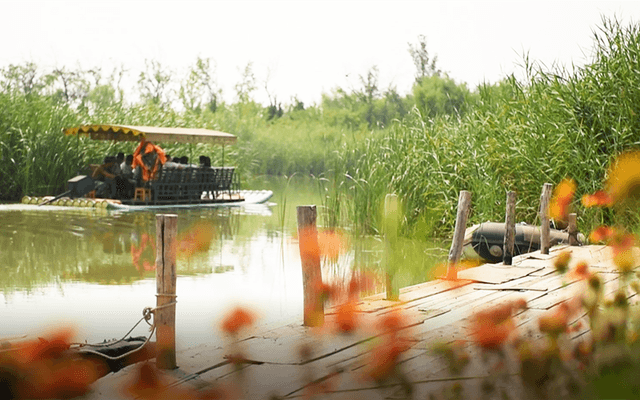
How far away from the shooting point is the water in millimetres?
7453

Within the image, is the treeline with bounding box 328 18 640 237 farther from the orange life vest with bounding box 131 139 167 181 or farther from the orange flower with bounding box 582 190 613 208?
the orange life vest with bounding box 131 139 167 181

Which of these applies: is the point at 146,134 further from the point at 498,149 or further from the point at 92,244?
the point at 498,149

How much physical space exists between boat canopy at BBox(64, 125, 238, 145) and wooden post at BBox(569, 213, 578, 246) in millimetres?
11136

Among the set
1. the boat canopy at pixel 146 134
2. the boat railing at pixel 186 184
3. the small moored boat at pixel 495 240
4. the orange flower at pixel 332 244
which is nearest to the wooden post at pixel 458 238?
the orange flower at pixel 332 244

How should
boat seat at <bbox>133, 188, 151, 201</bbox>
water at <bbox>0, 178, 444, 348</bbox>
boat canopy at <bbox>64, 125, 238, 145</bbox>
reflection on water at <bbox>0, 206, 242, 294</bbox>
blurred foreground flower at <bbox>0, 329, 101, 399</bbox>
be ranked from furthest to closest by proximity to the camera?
boat canopy at <bbox>64, 125, 238, 145</bbox> → boat seat at <bbox>133, 188, 151, 201</bbox> → reflection on water at <bbox>0, 206, 242, 294</bbox> → water at <bbox>0, 178, 444, 348</bbox> → blurred foreground flower at <bbox>0, 329, 101, 399</bbox>

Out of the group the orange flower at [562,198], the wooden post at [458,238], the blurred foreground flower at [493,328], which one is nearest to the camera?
the blurred foreground flower at [493,328]

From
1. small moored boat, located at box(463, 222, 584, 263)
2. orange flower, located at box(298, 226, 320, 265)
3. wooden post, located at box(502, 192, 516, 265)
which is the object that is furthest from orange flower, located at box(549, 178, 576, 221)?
orange flower, located at box(298, 226, 320, 265)

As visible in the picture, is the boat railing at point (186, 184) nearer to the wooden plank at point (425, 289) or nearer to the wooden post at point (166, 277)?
the wooden plank at point (425, 289)

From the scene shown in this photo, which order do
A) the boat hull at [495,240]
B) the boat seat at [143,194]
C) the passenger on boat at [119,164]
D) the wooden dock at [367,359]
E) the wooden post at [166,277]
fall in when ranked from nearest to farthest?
the wooden dock at [367,359]
the wooden post at [166,277]
the boat hull at [495,240]
the boat seat at [143,194]
the passenger on boat at [119,164]

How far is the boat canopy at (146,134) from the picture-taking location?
19906 mm

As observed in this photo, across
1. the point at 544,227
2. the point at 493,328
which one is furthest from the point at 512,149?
the point at 493,328

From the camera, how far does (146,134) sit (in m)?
19.8

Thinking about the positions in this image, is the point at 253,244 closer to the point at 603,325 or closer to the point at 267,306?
the point at 267,306

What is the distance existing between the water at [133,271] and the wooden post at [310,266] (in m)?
1.04
